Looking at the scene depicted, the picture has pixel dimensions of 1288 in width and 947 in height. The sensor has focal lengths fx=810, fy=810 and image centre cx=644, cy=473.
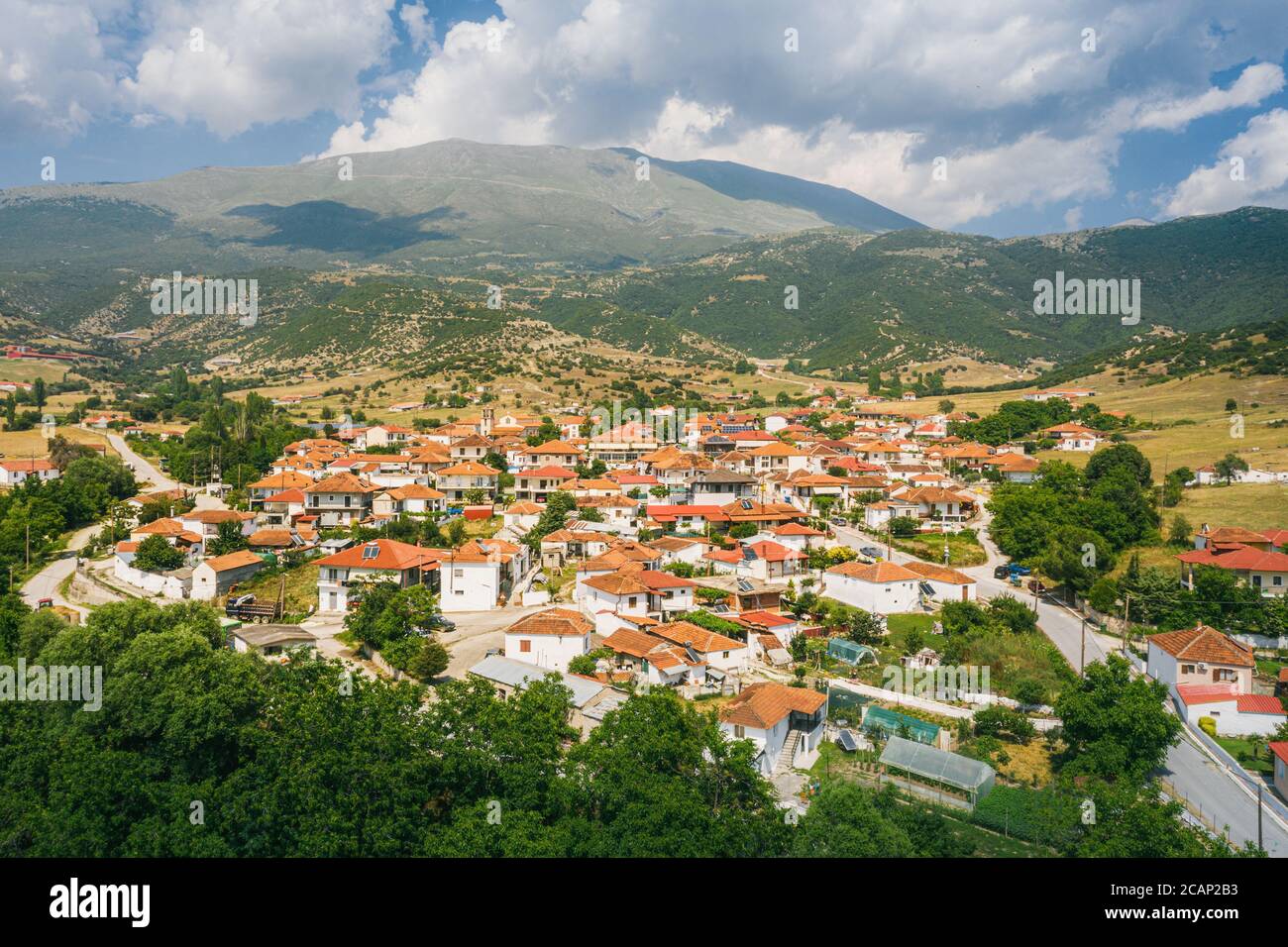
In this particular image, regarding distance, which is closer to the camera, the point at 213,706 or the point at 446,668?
the point at 213,706

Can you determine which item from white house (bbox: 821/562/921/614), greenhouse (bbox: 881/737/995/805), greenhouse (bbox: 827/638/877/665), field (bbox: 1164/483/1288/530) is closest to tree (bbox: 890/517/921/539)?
white house (bbox: 821/562/921/614)

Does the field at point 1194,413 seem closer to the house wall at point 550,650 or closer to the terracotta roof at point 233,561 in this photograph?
the house wall at point 550,650

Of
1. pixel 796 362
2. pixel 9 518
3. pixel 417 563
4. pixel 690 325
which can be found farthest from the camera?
pixel 690 325

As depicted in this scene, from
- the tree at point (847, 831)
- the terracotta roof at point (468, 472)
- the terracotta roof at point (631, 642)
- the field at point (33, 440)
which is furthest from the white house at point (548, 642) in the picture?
the field at point (33, 440)

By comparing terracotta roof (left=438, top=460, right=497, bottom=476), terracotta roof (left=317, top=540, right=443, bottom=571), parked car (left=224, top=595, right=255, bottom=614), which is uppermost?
terracotta roof (left=438, top=460, right=497, bottom=476)

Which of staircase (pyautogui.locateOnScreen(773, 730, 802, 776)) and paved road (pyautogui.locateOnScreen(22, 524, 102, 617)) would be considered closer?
staircase (pyautogui.locateOnScreen(773, 730, 802, 776))

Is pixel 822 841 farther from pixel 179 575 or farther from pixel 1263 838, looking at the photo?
pixel 179 575

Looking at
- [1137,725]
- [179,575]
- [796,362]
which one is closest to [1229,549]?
[1137,725]

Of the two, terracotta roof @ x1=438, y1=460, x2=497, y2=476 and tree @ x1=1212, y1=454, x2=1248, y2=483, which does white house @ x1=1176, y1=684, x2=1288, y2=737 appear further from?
terracotta roof @ x1=438, y1=460, x2=497, y2=476
